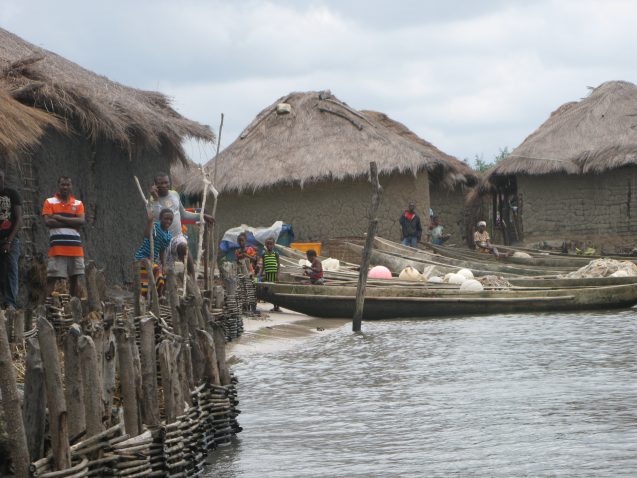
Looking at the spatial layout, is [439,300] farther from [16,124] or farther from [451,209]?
[451,209]

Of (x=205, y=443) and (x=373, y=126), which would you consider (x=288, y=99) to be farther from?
(x=205, y=443)

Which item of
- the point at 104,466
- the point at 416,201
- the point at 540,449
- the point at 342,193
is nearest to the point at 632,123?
the point at 416,201

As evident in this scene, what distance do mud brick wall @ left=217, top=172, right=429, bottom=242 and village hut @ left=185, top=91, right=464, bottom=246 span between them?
0.02 metres

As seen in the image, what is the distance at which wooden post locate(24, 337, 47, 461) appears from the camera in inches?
183

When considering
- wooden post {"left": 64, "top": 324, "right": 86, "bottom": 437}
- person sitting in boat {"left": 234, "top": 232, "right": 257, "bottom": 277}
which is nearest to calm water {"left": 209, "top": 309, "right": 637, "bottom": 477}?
wooden post {"left": 64, "top": 324, "right": 86, "bottom": 437}

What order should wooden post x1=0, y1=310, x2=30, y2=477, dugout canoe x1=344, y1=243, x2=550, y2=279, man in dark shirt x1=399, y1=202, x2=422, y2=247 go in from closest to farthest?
wooden post x1=0, y1=310, x2=30, y2=477, dugout canoe x1=344, y1=243, x2=550, y2=279, man in dark shirt x1=399, y1=202, x2=422, y2=247

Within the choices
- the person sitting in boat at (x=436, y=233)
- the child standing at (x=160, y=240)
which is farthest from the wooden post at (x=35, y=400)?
the person sitting in boat at (x=436, y=233)

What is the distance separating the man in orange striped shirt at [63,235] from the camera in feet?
32.2

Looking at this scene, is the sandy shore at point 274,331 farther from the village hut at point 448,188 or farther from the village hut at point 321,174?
the village hut at point 448,188

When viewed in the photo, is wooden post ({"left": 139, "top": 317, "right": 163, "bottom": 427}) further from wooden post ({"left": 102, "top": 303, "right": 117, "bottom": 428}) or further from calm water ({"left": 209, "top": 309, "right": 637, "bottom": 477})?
calm water ({"left": 209, "top": 309, "right": 637, "bottom": 477})

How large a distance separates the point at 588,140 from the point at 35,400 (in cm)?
2129

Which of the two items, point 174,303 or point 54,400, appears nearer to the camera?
point 54,400

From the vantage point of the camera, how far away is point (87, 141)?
13797mm

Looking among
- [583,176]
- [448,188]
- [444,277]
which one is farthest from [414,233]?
[583,176]
